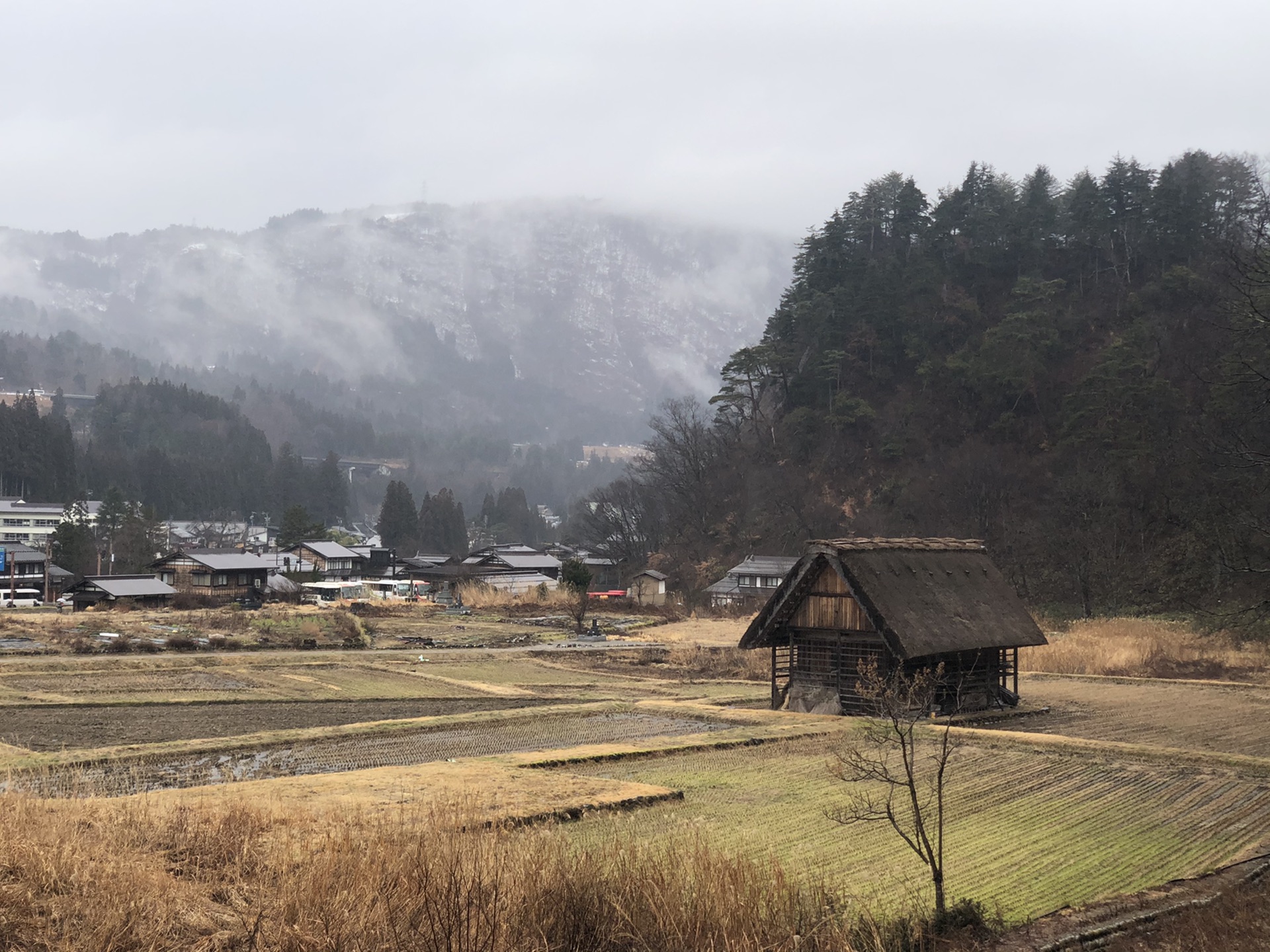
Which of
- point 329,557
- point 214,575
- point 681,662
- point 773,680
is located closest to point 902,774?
point 773,680

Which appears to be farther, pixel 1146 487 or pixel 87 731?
pixel 1146 487

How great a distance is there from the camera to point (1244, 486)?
51688 mm

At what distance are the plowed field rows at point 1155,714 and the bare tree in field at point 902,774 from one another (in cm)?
348

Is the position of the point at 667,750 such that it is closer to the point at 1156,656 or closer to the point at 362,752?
the point at 362,752

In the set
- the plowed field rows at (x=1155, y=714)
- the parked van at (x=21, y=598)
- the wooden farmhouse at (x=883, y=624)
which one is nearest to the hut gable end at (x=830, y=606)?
the wooden farmhouse at (x=883, y=624)

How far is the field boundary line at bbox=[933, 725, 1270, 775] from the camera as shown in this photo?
20.6 meters

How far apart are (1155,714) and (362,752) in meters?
19.7

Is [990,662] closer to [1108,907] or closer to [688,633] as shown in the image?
[1108,907]

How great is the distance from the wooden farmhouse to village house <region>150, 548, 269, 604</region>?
180 ft

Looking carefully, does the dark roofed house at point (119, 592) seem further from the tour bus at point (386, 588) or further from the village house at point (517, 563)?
the village house at point (517, 563)

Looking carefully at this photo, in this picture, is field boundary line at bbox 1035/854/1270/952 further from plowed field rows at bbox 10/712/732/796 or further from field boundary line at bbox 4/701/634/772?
field boundary line at bbox 4/701/634/772

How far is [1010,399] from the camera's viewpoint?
69.3 m

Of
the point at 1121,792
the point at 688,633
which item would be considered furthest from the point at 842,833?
the point at 688,633

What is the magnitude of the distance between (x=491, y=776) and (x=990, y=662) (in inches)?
656
